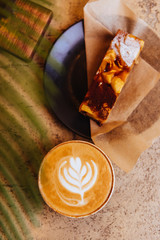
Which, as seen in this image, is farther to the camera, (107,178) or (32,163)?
(32,163)

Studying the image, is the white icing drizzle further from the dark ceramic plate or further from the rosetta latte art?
the rosetta latte art

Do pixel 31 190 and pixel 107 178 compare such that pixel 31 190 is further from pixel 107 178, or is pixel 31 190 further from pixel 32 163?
pixel 107 178

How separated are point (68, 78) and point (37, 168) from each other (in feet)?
1.15

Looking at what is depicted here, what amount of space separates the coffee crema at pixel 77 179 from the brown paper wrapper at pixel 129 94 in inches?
2.8

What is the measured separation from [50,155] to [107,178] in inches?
7.9

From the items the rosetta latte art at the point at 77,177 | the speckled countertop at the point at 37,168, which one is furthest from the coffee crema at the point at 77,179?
the speckled countertop at the point at 37,168

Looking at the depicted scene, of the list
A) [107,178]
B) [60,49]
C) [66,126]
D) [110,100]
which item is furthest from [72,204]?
[60,49]

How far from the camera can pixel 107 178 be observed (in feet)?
2.38

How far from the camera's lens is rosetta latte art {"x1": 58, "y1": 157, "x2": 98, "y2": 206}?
0.72 m

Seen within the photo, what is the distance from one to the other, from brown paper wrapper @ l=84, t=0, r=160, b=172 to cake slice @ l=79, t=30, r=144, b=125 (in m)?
0.04

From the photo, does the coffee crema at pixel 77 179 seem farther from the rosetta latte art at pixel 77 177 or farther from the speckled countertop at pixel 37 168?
the speckled countertop at pixel 37 168

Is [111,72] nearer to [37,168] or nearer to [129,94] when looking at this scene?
[129,94]

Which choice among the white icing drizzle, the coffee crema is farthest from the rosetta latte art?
the white icing drizzle

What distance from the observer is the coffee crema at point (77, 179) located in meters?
0.72
